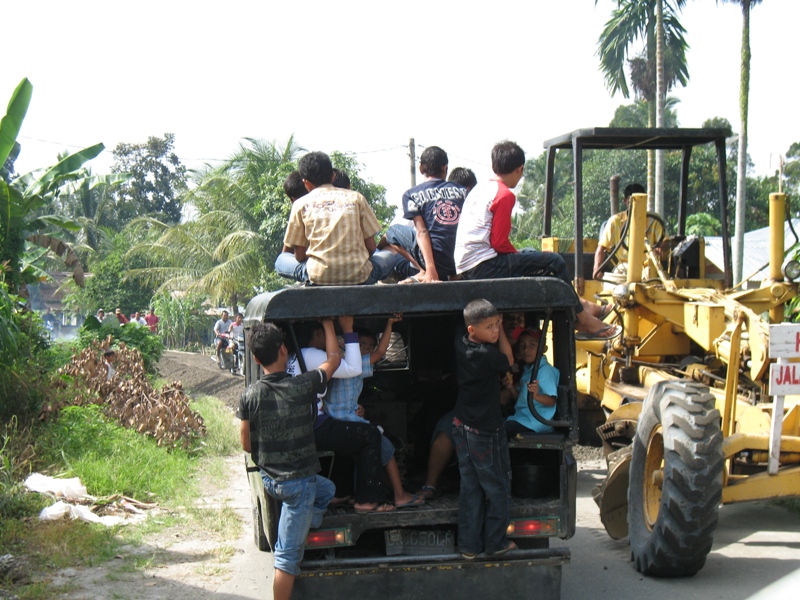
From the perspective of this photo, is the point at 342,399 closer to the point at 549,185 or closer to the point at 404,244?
the point at 404,244

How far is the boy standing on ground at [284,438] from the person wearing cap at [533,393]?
1.29 meters

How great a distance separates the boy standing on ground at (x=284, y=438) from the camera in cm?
493

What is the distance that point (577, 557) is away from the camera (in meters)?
6.93

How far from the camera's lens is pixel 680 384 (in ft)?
20.5

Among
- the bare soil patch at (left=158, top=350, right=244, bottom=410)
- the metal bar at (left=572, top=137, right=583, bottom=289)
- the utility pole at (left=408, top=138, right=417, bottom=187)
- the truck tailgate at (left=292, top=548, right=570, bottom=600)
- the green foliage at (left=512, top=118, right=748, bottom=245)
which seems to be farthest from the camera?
the green foliage at (left=512, top=118, right=748, bottom=245)

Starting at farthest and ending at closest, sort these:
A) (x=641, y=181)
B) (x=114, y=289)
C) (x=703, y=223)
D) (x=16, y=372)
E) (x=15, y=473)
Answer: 1. (x=114, y=289)
2. (x=641, y=181)
3. (x=703, y=223)
4. (x=16, y=372)
5. (x=15, y=473)

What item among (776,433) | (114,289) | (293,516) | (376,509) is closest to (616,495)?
(776,433)

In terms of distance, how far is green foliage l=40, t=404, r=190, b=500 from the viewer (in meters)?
9.14

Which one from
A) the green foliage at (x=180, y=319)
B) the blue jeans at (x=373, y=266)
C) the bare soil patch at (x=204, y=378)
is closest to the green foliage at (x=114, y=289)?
the green foliage at (x=180, y=319)

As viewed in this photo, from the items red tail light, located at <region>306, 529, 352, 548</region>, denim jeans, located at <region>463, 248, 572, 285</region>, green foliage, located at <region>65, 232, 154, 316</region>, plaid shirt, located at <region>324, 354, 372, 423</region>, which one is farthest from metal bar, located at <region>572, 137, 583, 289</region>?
green foliage, located at <region>65, 232, 154, 316</region>

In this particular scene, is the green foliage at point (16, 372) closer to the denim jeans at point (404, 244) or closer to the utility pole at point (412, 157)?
the denim jeans at point (404, 244)

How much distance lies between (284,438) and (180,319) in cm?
3285

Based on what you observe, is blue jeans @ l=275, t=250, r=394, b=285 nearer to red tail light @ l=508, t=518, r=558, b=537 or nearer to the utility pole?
red tail light @ l=508, t=518, r=558, b=537

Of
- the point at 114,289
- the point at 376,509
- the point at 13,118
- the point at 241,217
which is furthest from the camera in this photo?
the point at 114,289
